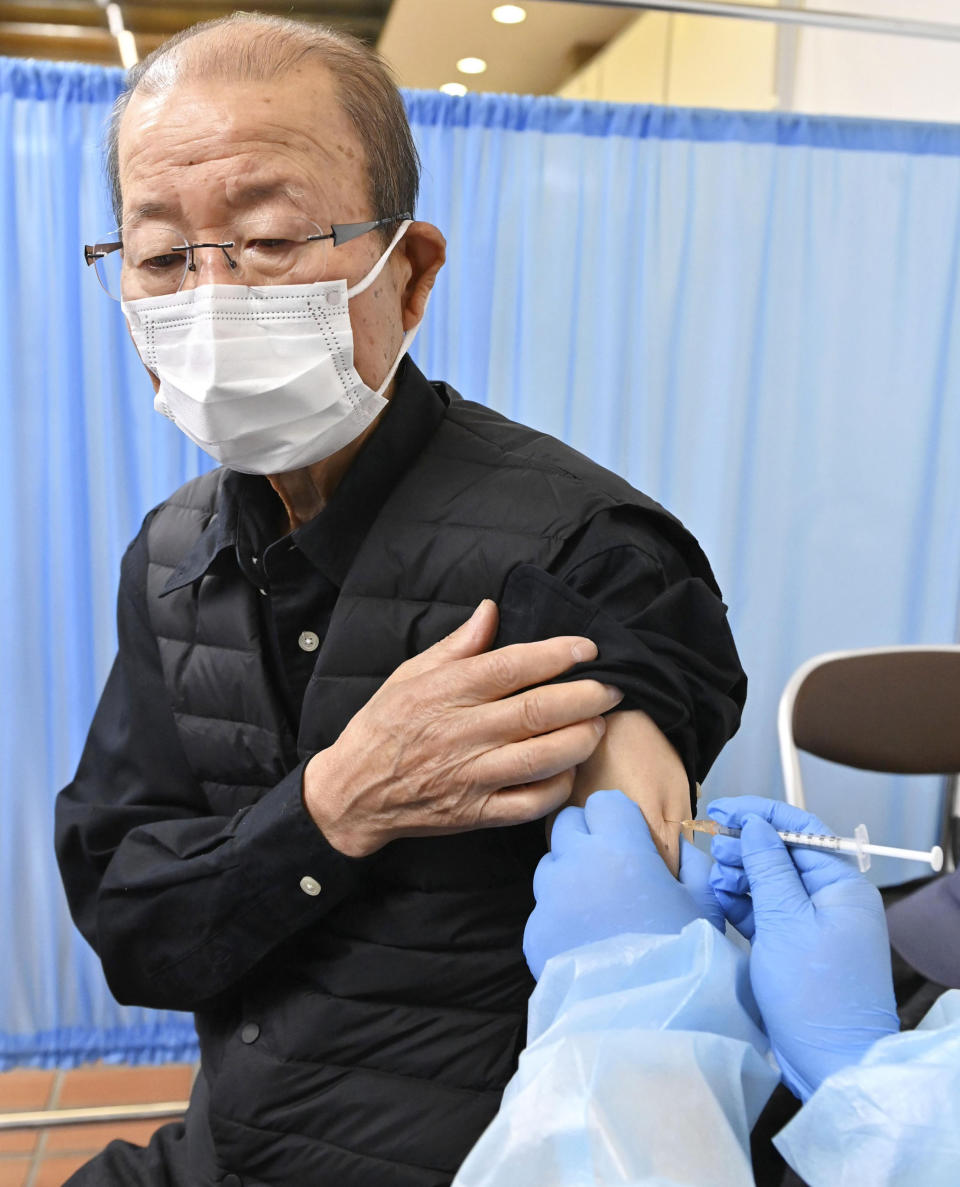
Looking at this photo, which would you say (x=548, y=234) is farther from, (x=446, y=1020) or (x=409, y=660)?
(x=446, y=1020)

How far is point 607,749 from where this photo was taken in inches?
35.8

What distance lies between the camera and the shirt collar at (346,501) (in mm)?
1014

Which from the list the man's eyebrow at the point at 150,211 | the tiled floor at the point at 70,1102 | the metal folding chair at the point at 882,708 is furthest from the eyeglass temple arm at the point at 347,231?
the tiled floor at the point at 70,1102

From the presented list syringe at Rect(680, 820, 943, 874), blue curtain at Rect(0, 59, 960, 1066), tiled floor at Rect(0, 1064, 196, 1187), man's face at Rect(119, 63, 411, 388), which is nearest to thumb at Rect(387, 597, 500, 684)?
syringe at Rect(680, 820, 943, 874)

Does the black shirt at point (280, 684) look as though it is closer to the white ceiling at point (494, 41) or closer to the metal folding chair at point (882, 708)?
the metal folding chair at point (882, 708)

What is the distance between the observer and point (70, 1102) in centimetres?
239

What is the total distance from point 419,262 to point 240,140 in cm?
23

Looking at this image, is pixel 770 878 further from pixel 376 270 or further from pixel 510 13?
pixel 510 13

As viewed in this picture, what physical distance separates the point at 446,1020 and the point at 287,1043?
159mm

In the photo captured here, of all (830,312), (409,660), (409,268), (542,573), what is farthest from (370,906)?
(830,312)

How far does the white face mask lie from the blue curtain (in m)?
1.42

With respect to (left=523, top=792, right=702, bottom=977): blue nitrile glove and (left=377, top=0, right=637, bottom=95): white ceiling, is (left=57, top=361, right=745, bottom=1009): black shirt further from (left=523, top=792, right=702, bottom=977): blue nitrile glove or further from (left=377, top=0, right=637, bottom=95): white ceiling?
(left=377, top=0, right=637, bottom=95): white ceiling

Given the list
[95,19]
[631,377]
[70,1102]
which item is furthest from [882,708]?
[95,19]

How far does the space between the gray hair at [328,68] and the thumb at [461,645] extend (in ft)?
1.27
